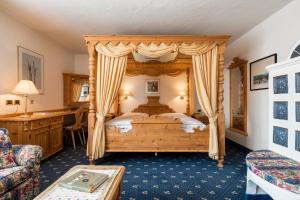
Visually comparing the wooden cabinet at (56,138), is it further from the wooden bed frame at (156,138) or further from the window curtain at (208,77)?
the window curtain at (208,77)

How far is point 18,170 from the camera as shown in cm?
192

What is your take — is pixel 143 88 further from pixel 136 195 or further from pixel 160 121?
pixel 136 195

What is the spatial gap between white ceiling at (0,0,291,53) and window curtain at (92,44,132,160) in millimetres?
610

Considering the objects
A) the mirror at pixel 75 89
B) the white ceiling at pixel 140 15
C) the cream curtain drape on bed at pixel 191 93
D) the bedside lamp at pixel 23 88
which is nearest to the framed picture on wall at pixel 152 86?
the cream curtain drape on bed at pixel 191 93

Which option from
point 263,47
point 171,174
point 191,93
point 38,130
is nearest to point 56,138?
point 38,130

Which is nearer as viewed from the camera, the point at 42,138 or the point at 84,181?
the point at 84,181

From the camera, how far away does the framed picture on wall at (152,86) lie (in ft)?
18.2

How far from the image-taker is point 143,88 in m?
5.55

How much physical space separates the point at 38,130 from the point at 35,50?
1899mm

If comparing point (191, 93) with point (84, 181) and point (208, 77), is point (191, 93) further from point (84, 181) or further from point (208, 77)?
point (84, 181)

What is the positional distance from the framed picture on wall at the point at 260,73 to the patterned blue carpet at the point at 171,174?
1521 mm

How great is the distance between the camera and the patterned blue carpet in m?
2.33

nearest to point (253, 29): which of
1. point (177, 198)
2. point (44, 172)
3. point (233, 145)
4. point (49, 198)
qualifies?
point (233, 145)

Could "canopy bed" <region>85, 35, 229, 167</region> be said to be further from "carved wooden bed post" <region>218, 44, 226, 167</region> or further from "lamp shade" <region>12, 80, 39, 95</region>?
"lamp shade" <region>12, 80, 39, 95</region>
